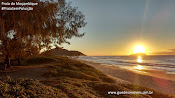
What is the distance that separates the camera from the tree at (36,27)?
10.4m

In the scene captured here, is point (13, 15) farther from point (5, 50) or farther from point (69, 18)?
point (69, 18)

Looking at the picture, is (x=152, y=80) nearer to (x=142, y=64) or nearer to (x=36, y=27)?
(x=36, y=27)

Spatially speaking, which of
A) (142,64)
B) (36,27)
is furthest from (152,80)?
(142,64)

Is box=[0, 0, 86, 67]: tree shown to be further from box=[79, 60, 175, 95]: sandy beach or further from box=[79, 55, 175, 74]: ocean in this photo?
box=[79, 55, 175, 74]: ocean

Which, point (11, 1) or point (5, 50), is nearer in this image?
point (11, 1)

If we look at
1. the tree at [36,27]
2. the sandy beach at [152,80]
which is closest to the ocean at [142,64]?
the sandy beach at [152,80]

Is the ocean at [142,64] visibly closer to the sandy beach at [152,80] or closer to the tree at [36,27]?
the sandy beach at [152,80]

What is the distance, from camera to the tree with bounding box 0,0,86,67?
10.4 meters

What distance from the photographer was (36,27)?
11.1m

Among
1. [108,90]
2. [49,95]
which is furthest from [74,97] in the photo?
[108,90]

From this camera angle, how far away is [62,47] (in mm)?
13773

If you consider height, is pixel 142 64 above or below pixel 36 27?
below

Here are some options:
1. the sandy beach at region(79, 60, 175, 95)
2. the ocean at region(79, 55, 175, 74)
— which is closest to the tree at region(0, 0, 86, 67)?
the sandy beach at region(79, 60, 175, 95)

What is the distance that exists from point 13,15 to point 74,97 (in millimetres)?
8525
